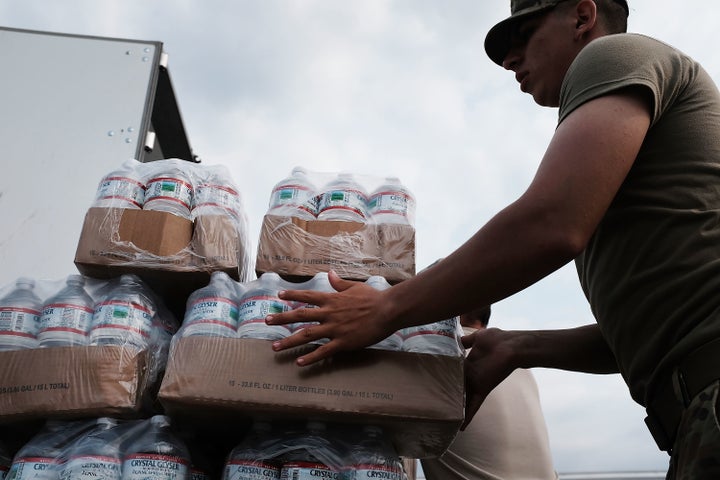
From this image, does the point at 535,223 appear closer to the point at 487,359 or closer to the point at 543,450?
the point at 487,359

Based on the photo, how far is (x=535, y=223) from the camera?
1.39 metres

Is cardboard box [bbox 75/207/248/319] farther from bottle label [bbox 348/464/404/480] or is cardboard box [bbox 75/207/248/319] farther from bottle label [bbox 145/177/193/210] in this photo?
bottle label [bbox 348/464/404/480]

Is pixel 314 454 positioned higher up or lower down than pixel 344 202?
lower down

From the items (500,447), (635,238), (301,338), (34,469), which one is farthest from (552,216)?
(500,447)

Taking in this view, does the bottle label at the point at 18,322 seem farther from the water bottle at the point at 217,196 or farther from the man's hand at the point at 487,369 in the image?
the man's hand at the point at 487,369

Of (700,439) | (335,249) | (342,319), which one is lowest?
(700,439)

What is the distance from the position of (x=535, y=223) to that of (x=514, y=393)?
1981 millimetres

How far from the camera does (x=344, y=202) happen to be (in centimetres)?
238

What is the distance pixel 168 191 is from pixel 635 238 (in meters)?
1.58

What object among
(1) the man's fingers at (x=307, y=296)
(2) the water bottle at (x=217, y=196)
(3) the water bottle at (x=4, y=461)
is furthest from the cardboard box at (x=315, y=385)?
(3) the water bottle at (x=4, y=461)

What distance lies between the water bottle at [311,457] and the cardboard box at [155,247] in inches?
24.0

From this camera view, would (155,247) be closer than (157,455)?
No

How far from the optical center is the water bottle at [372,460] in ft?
6.26

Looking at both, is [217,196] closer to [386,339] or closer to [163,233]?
[163,233]
